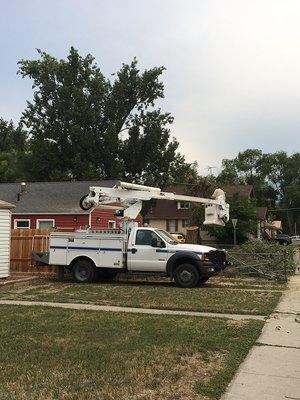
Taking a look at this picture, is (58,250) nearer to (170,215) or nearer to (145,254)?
(145,254)

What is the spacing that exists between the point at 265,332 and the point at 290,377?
285cm

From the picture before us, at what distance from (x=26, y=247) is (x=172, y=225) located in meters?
38.8

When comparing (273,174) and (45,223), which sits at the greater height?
(273,174)

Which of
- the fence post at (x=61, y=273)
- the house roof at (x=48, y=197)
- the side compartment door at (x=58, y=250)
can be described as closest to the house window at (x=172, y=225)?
the house roof at (x=48, y=197)

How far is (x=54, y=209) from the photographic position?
2709cm

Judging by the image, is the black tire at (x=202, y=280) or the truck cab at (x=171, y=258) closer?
the truck cab at (x=171, y=258)

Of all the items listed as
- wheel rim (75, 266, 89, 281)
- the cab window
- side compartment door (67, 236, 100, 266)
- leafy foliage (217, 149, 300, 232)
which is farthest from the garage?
leafy foliage (217, 149, 300, 232)

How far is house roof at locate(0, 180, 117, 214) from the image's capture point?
89.1 ft

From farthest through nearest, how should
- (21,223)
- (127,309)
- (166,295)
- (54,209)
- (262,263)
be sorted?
1. (21,223)
2. (54,209)
3. (262,263)
4. (166,295)
5. (127,309)

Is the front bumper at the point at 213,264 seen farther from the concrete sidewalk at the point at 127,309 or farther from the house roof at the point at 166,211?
the house roof at the point at 166,211

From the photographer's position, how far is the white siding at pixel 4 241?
57.1 feet

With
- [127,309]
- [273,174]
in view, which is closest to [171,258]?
[127,309]

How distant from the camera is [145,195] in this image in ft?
60.4

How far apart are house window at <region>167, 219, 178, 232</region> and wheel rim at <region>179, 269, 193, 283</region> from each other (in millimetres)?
42509
